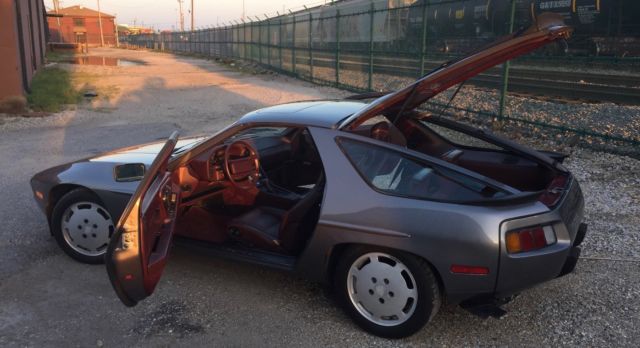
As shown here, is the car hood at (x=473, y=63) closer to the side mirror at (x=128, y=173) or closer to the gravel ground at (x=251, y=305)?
the gravel ground at (x=251, y=305)

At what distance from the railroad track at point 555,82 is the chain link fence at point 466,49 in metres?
0.03

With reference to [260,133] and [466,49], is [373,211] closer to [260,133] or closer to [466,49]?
[260,133]

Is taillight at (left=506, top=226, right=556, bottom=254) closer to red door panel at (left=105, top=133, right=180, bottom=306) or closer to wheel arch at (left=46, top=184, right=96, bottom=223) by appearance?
red door panel at (left=105, top=133, right=180, bottom=306)

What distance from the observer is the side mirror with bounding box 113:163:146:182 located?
422 centimetres

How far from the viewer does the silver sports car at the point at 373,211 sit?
3070 millimetres

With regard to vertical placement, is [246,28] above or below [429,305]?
above

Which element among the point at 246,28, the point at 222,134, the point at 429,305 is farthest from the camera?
the point at 246,28

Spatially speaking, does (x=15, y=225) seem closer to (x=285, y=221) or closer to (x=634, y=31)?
(x=285, y=221)

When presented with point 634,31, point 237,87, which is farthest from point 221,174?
point 634,31

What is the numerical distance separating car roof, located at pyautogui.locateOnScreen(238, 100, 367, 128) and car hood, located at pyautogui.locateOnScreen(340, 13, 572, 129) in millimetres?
151

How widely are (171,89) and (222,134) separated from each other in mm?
16371

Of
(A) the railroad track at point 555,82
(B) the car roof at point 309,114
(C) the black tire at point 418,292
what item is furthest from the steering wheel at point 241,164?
(A) the railroad track at point 555,82

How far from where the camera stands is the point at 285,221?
3.74 meters

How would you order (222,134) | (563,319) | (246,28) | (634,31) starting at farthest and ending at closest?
(246,28)
(634,31)
(222,134)
(563,319)
